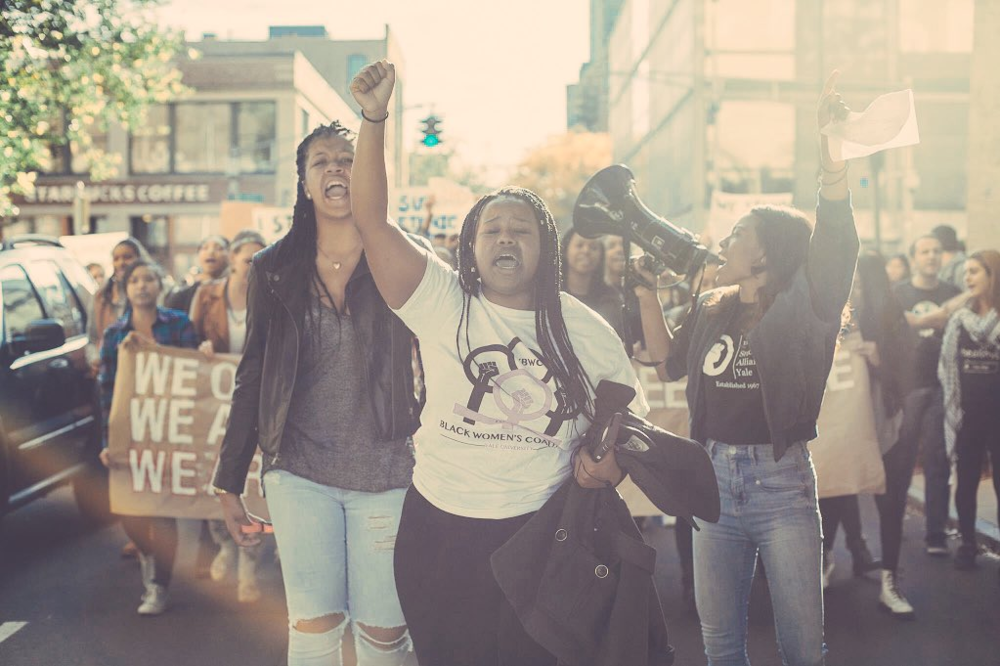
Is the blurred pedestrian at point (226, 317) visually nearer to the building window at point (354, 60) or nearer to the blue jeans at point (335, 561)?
the blue jeans at point (335, 561)

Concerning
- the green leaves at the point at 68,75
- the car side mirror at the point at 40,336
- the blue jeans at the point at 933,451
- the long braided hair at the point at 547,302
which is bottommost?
the blue jeans at the point at 933,451

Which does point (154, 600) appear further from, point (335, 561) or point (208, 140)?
point (208, 140)

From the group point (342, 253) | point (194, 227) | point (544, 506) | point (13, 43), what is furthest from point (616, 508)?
point (194, 227)

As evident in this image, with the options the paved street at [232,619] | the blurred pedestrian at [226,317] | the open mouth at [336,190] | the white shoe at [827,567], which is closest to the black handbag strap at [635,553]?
the open mouth at [336,190]

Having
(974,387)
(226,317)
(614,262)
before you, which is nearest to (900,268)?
(974,387)

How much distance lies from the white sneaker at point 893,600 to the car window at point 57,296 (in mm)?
5799

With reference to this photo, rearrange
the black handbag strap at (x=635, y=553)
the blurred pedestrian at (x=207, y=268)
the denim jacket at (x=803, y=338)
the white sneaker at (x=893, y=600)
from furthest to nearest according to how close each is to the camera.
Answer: the blurred pedestrian at (x=207, y=268) → the white sneaker at (x=893, y=600) → the denim jacket at (x=803, y=338) → the black handbag strap at (x=635, y=553)

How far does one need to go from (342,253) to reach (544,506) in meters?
1.23

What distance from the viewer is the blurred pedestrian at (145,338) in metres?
5.85

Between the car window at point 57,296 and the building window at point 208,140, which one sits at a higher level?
the building window at point 208,140

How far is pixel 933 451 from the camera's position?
709 cm

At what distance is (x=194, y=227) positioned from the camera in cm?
3697

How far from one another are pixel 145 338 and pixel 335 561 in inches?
130

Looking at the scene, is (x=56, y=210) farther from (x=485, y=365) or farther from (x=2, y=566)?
(x=485, y=365)
